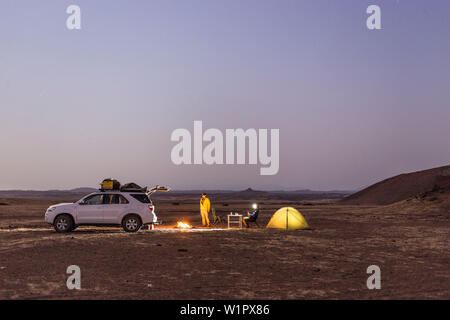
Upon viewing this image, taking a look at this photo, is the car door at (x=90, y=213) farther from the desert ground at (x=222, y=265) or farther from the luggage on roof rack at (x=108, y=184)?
the desert ground at (x=222, y=265)

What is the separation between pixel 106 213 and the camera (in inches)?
789

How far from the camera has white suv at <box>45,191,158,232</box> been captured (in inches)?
784

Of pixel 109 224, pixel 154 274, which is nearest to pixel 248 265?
pixel 154 274

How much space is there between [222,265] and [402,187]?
82.5 metres

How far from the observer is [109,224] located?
20.1 metres

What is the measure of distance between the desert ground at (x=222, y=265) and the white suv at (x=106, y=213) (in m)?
0.93

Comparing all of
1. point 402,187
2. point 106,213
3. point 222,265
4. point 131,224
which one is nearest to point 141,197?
point 131,224

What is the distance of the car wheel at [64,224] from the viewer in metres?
20.0

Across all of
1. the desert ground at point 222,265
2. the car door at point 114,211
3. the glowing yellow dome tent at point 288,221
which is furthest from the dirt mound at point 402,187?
the car door at point 114,211

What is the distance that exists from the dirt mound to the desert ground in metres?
63.6

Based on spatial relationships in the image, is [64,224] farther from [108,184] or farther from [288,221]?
[288,221]

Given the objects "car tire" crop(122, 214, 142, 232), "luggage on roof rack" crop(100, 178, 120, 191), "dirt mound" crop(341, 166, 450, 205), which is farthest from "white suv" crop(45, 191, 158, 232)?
"dirt mound" crop(341, 166, 450, 205)

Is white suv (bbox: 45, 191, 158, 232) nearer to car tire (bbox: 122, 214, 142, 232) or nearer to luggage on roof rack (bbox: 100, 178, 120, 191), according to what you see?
car tire (bbox: 122, 214, 142, 232)
